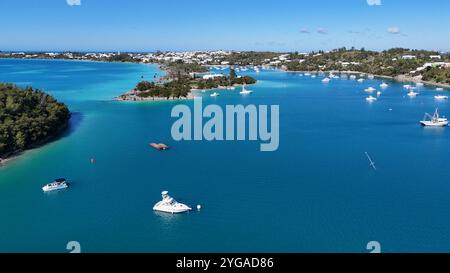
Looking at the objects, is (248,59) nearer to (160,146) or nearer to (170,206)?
(160,146)

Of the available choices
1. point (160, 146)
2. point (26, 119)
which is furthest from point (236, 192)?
point (26, 119)

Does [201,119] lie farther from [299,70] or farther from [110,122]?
[299,70]

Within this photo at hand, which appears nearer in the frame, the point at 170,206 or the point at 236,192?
the point at 170,206

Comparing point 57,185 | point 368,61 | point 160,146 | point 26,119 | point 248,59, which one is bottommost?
point 57,185

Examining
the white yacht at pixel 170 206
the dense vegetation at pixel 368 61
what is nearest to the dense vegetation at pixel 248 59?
the dense vegetation at pixel 368 61

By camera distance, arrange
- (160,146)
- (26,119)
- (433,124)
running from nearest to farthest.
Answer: (26,119) → (160,146) → (433,124)
